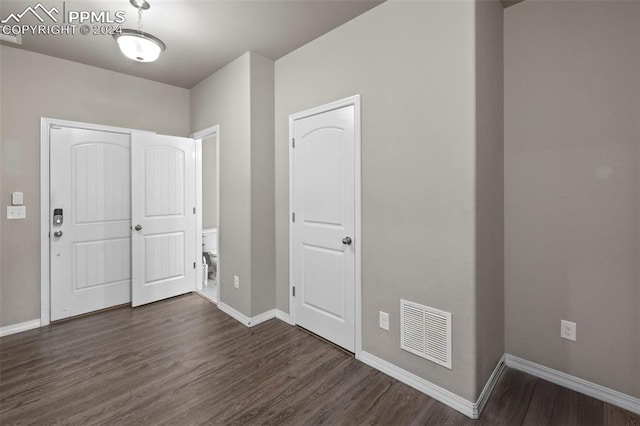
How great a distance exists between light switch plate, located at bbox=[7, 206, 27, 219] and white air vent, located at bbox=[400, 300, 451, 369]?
3588 mm

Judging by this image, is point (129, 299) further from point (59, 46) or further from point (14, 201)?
point (59, 46)

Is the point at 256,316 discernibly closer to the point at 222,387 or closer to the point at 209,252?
the point at 222,387

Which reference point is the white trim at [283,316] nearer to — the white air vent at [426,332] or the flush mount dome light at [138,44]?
the white air vent at [426,332]

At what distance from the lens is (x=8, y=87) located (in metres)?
2.87

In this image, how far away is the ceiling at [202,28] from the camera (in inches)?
89.1

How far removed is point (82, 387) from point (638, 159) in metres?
3.84

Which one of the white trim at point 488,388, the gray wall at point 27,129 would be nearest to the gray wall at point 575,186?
the white trim at point 488,388

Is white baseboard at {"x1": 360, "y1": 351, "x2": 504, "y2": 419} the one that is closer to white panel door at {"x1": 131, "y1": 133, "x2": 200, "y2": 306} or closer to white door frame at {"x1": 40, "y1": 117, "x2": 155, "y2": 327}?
white panel door at {"x1": 131, "y1": 133, "x2": 200, "y2": 306}

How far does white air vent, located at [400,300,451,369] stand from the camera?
1.95 m

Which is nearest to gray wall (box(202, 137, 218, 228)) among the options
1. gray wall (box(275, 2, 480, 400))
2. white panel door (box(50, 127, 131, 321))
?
white panel door (box(50, 127, 131, 321))

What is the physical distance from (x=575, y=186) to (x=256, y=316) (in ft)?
9.32

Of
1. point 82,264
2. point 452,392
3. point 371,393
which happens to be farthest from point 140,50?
point 452,392

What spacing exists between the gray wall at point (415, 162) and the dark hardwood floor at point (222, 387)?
0.99ft

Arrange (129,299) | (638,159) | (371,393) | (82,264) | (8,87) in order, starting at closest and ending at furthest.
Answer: (638,159) → (371,393) → (8,87) → (82,264) → (129,299)
